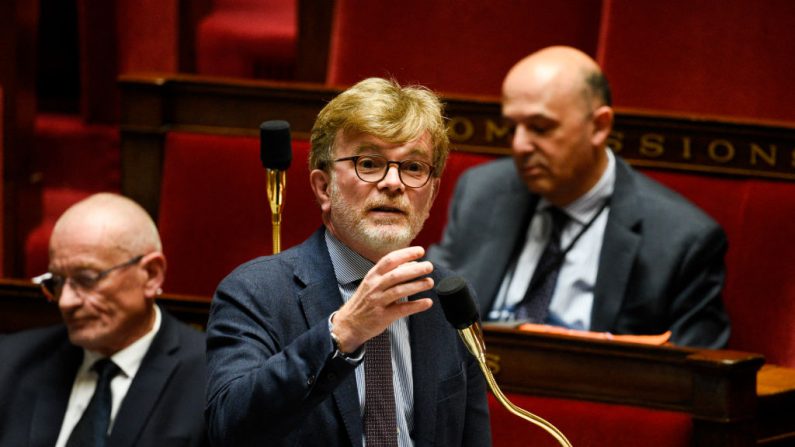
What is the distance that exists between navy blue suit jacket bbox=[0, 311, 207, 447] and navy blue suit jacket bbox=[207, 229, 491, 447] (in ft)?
1.01

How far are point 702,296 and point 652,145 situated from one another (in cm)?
18

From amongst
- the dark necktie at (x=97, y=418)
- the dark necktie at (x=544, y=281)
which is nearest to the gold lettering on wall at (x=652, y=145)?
the dark necktie at (x=544, y=281)

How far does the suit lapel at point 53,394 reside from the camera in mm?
949

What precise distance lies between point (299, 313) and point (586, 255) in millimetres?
583

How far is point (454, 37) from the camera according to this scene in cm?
135

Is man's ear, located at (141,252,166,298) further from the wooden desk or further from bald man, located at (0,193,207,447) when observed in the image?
the wooden desk

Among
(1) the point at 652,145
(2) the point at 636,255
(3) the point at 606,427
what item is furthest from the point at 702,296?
(3) the point at 606,427

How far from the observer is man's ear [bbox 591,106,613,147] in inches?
46.5

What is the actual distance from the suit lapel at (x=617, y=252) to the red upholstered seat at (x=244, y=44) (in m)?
0.61

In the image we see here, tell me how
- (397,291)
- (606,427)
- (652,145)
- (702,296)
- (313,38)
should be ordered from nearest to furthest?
(397,291), (606,427), (702,296), (652,145), (313,38)

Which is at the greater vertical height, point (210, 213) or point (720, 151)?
point (720, 151)

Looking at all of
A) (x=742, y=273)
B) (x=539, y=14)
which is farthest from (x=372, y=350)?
(x=539, y=14)

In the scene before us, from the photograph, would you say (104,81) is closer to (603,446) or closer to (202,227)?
(202,227)

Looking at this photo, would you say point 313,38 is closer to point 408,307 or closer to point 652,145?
point 652,145
